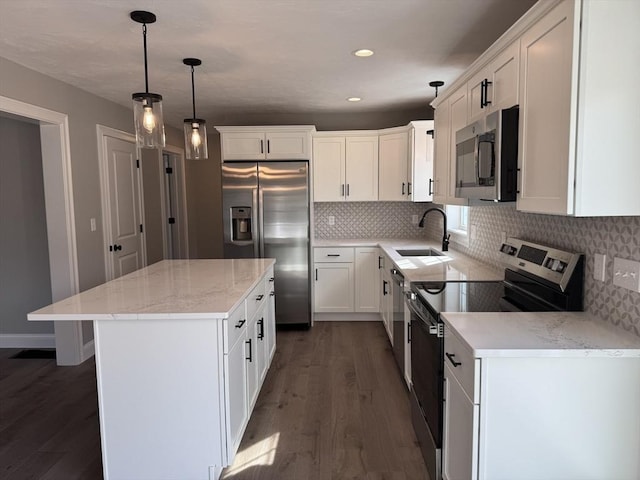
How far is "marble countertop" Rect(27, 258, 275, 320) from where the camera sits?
1975mm

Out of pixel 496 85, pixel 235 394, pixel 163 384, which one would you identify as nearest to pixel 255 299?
pixel 235 394

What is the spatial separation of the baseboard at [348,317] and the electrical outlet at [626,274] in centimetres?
326

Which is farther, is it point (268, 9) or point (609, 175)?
point (268, 9)

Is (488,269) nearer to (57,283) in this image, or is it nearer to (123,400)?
(123,400)

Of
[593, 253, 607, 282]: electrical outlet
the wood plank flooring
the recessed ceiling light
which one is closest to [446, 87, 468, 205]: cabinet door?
the recessed ceiling light

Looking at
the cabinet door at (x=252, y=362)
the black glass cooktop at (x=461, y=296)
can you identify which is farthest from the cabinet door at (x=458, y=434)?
the cabinet door at (x=252, y=362)

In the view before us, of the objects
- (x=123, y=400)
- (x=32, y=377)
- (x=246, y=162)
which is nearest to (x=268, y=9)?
(x=123, y=400)

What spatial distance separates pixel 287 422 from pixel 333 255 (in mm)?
2234

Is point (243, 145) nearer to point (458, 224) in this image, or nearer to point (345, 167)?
point (345, 167)

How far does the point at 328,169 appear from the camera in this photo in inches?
194

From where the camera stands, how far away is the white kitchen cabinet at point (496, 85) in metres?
1.92

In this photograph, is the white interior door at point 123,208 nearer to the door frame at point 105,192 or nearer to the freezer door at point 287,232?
the door frame at point 105,192

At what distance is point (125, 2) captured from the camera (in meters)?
2.15

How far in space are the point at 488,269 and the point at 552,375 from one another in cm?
161
